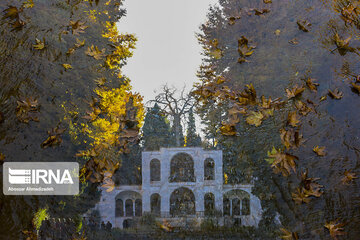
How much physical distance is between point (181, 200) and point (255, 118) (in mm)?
16086

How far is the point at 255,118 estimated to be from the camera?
2121 millimetres

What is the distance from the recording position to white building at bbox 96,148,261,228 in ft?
49.3

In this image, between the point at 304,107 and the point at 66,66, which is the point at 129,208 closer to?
the point at 66,66

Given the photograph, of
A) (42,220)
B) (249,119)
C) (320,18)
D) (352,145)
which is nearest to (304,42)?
(320,18)

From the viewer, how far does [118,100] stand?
12.2 feet

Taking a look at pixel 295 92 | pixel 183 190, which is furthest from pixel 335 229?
pixel 183 190

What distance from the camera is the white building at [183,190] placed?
1503 centimetres

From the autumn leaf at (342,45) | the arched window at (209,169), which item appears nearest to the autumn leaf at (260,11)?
the autumn leaf at (342,45)

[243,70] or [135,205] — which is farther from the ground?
[243,70]

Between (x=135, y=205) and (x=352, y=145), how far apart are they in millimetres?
19749

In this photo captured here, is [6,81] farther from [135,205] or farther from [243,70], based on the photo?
[135,205]

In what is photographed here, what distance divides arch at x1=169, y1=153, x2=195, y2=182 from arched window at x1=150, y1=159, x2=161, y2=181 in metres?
1.02

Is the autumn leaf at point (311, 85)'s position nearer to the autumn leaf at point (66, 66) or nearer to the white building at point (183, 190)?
the autumn leaf at point (66, 66)

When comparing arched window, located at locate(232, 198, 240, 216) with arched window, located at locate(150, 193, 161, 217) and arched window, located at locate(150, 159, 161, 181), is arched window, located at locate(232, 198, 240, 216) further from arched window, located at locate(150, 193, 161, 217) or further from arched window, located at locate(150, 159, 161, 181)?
arched window, located at locate(150, 159, 161, 181)
